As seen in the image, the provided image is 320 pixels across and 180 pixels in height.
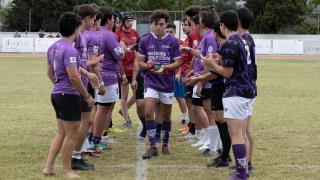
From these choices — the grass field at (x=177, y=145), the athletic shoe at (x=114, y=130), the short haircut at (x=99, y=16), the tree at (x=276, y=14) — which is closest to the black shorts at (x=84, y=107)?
the grass field at (x=177, y=145)

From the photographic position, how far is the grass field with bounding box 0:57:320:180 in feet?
24.7

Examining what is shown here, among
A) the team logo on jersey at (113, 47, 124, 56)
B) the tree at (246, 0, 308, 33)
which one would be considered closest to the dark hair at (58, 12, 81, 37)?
the team logo on jersey at (113, 47, 124, 56)

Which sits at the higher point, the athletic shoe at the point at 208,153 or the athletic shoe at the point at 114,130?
the athletic shoe at the point at 208,153

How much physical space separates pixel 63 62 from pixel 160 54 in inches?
86.0

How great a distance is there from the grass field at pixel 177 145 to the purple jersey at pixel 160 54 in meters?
1.09

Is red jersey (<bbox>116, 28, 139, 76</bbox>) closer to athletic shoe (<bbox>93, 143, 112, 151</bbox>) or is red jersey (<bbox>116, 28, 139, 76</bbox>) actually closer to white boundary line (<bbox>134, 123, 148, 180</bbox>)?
white boundary line (<bbox>134, 123, 148, 180</bbox>)

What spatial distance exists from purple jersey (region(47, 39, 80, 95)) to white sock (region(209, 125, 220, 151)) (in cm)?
255

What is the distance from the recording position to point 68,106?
23.0ft

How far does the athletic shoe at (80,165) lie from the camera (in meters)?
7.73

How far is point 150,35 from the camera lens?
29.1ft

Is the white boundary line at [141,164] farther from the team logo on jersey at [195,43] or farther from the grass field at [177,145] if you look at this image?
the team logo on jersey at [195,43]

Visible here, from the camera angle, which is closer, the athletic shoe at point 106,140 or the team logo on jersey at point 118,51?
the team logo on jersey at point 118,51

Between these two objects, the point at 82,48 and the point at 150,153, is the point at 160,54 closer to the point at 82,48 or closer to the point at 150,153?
the point at 82,48

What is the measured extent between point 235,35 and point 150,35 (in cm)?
233
